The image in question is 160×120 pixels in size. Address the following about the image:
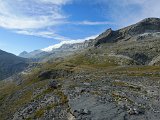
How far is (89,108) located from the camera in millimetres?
55469

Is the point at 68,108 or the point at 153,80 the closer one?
the point at 68,108

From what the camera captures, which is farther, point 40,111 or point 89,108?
point 40,111

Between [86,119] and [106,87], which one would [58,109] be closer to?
[86,119]

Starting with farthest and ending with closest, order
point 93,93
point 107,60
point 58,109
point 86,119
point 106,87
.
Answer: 1. point 107,60
2. point 106,87
3. point 93,93
4. point 58,109
5. point 86,119

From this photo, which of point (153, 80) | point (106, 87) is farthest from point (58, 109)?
point (153, 80)

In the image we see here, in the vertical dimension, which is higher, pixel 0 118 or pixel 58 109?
pixel 58 109

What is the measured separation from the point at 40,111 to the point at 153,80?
3356cm

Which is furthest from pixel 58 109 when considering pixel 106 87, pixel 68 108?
pixel 106 87

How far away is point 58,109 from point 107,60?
134684mm

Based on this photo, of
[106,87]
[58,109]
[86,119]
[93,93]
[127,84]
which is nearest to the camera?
[86,119]

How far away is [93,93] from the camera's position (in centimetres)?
6494

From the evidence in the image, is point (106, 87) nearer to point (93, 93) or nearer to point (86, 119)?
point (93, 93)

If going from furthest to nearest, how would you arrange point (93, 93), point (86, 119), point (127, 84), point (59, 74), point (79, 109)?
1. point (59, 74)
2. point (127, 84)
3. point (93, 93)
4. point (79, 109)
5. point (86, 119)

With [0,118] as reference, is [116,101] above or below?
above
